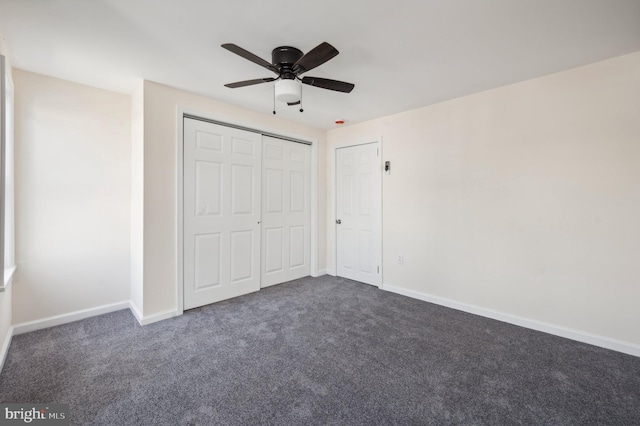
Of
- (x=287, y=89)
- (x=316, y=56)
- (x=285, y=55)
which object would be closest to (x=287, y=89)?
(x=287, y=89)

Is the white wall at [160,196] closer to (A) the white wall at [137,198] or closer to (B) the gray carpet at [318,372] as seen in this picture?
(A) the white wall at [137,198]

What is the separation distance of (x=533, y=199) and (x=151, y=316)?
403cm

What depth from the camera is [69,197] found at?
278 cm

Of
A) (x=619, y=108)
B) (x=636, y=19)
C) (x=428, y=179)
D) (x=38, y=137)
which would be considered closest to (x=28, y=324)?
(x=38, y=137)

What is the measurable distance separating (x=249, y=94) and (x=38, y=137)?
206cm

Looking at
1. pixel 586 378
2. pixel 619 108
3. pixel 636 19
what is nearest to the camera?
pixel 636 19

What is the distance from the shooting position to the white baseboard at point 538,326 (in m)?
2.28

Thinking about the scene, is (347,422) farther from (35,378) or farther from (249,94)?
(249,94)

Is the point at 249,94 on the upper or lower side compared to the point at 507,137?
upper

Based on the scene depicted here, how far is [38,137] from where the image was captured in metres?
2.61

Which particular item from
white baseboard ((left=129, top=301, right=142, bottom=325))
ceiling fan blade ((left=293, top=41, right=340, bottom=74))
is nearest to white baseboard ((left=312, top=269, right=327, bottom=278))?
white baseboard ((left=129, top=301, right=142, bottom=325))

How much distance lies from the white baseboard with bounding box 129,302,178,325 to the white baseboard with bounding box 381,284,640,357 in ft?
9.33

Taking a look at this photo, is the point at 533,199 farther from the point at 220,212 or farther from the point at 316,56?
the point at 220,212

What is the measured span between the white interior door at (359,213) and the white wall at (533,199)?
15.0 inches
